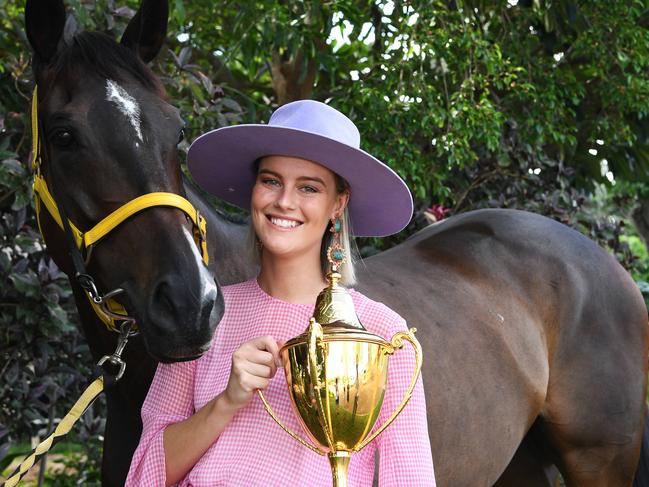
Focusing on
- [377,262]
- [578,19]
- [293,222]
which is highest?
[578,19]

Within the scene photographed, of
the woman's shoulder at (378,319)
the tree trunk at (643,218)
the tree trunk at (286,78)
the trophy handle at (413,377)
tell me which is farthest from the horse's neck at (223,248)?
the tree trunk at (643,218)

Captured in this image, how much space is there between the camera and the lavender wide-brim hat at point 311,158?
184cm

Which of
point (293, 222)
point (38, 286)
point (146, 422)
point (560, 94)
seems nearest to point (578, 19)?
point (560, 94)

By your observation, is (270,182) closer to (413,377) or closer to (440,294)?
(413,377)

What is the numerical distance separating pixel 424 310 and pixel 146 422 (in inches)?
56.0

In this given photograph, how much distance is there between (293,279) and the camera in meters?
1.92

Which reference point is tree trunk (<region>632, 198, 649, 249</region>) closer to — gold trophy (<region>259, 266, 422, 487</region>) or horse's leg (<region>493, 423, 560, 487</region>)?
horse's leg (<region>493, 423, 560, 487</region>)

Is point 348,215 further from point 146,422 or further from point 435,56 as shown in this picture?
point 435,56

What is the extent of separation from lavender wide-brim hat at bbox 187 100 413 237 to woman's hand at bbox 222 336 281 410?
0.47 metres

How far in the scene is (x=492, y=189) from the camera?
553 centimetres

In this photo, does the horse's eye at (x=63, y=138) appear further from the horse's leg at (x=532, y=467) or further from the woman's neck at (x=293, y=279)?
the horse's leg at (x=532, y=467)

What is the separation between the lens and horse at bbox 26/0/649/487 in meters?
1.99

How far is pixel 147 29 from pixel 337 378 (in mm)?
1404

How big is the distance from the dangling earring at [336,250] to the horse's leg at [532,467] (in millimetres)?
2114
